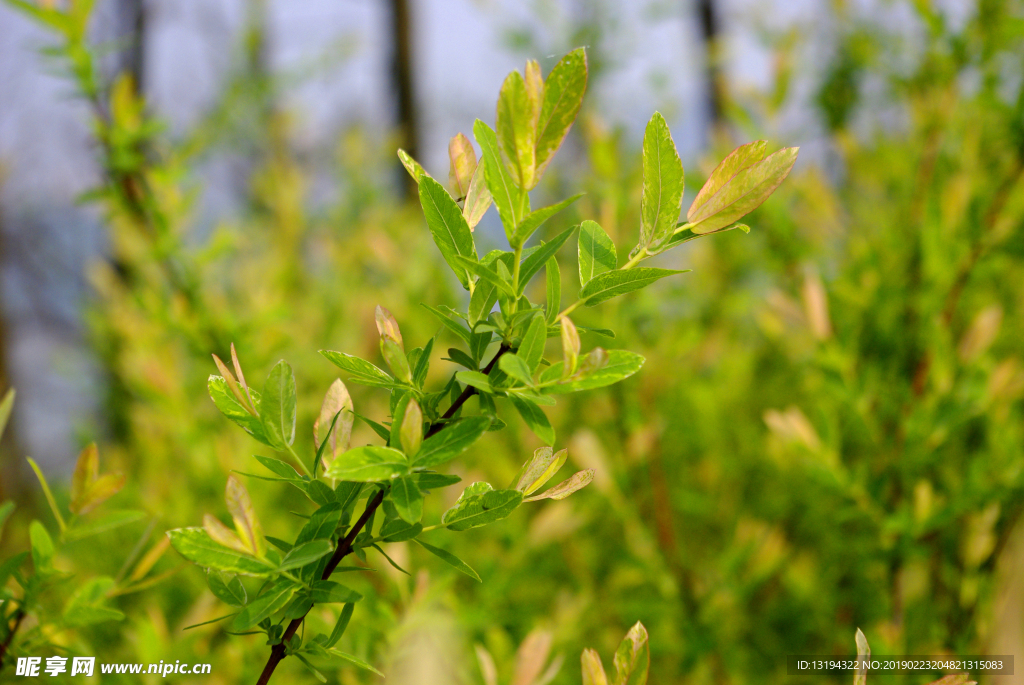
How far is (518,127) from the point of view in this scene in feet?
0.71

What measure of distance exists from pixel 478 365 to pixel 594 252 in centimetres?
7

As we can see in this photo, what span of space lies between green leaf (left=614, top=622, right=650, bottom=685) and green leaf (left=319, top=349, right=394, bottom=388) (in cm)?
16

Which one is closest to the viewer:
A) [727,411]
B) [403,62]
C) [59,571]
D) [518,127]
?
[518,127]

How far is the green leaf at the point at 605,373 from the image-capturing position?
0.76 feet

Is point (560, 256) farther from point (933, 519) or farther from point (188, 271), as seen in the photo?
point (933, 519)

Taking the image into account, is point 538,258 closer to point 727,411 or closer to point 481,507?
point 481,507

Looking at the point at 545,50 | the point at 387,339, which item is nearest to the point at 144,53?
the point at 545,50

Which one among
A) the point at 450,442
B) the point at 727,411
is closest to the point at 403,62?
the point at 727,411

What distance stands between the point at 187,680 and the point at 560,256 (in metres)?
1.09

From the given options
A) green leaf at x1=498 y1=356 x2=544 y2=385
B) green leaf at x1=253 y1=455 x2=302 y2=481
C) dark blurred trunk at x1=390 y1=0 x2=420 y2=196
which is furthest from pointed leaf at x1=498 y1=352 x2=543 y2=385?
dark blurred trunk at x1=390 y1=0 x2=420 y2=196

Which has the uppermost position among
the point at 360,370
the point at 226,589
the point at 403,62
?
the point at 403,62

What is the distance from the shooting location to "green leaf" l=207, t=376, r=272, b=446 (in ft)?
0.82

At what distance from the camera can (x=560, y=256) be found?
4.76 ft

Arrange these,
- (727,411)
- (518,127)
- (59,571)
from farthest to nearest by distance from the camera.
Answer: (727,411)
(59,571)
(518,127)
